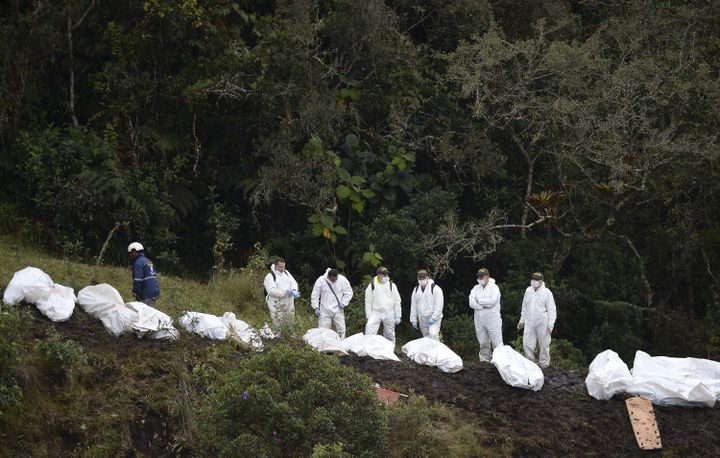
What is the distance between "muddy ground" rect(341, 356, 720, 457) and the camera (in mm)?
14266

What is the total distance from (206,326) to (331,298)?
363 centimetres

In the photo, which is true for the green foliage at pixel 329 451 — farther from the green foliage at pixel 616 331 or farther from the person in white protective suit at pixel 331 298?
the green foliage at pixel 616 331

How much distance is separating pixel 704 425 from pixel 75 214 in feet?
40.0

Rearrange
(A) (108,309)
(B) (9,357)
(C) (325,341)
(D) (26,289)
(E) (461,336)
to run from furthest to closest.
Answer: (E) (461,336) → (C) (325,341) → (A) (108,309) → (D) (26,289) → (B) (9,357)

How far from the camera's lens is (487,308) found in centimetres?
1838

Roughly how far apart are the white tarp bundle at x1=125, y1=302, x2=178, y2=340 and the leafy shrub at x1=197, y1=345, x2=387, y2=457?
3306 millimetres

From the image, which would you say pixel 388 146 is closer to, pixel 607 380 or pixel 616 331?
pixel 616 331

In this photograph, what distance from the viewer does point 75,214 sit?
21.1m

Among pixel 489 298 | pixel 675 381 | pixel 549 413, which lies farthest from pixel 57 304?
pixel 675 381

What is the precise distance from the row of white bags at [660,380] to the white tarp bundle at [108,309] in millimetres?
6496

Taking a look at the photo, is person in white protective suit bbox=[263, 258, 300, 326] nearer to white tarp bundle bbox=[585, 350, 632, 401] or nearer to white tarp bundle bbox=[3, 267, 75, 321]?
white tarp bundle bbox=[3, 267, 75, 321]

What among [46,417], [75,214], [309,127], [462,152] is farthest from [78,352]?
[462,152]

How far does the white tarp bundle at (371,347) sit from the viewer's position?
16.4 m

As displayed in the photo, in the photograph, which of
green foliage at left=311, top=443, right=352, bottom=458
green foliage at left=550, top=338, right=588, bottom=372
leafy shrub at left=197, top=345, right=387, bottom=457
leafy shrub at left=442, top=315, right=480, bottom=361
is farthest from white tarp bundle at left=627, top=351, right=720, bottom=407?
green foliage at left=311, top=443, right=352, bottom=458
